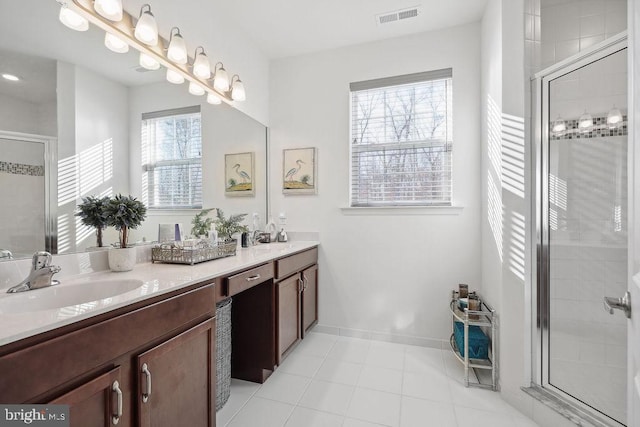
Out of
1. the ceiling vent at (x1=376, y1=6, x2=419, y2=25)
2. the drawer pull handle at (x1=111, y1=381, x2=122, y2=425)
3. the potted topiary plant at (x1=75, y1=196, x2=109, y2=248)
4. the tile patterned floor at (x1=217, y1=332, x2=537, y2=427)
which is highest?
the ceiling vent at (x1=376, y1=6, x2=419, y2=25)

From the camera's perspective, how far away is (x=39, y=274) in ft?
3.56

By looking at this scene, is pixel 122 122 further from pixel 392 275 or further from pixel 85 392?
pixel 392 275

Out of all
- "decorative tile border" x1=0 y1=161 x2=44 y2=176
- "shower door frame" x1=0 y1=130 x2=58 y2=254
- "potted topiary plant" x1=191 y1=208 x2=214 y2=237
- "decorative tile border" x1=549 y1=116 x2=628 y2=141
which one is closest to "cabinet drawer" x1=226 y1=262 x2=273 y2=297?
"potted topiary plant" x1=191 y1=208 x2=214 y2=237

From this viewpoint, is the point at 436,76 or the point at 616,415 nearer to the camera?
the point at 616,415

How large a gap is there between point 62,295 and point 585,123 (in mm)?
2746

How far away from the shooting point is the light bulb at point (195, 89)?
1.95 metres

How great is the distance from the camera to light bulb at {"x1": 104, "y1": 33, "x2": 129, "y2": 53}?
144cm

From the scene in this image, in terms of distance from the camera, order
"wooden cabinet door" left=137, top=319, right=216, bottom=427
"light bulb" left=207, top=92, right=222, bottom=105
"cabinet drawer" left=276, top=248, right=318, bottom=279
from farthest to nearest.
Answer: "light bulb" left=207, top=92, right=222, bottom=105
"cabinet drawer" left=276, top=248, right=318, bottom=279
"wooden cabinet door" left=137, top=319, right=216, bottom=427

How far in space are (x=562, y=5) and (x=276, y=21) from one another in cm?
210

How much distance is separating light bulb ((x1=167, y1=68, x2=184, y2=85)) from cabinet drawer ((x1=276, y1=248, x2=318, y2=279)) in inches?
52.1

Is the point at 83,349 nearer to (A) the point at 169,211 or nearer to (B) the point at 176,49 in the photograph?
(A) the point at 169,211

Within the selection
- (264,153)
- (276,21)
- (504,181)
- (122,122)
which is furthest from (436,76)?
(122,122)

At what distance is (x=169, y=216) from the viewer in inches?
71.9

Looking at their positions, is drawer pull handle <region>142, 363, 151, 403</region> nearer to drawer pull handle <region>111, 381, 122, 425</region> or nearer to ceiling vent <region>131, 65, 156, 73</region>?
drawer pull handle <region>111, 381, 122, 425</region>
